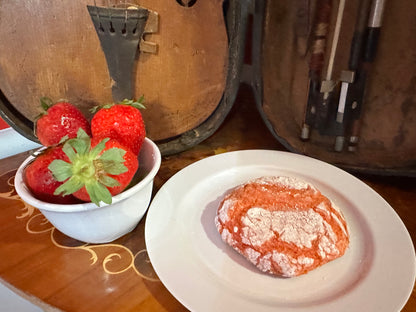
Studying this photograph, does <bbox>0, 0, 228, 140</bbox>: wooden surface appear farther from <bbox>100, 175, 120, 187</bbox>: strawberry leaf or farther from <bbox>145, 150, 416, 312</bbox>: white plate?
<bbox>100, 175, 120, 187</bbox>: strawberry leaf

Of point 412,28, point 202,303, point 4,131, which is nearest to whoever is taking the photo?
point 202,303

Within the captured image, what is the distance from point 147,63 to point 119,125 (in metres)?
0.19

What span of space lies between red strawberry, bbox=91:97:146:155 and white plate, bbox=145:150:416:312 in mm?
108

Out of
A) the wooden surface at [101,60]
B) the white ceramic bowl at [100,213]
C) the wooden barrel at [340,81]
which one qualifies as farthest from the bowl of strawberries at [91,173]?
the wooden barrel at [340,81]

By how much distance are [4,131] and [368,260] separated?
0.79m

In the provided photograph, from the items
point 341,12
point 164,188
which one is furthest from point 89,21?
point 341,12

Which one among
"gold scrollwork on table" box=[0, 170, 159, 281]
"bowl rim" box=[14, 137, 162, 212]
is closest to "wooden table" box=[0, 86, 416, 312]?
"gold scrollwork on table" box=[0, 170, 159, 281]

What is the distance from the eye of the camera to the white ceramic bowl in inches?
17.2

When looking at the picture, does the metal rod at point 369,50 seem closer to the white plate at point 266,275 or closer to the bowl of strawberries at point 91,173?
the white plate at point 266,275

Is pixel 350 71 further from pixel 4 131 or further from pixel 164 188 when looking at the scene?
pixel 4 131

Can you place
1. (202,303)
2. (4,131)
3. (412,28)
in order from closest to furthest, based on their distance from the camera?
1. (202,303)
2. (412,28)
3. (4,131)

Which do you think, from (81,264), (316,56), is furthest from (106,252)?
(316,56)

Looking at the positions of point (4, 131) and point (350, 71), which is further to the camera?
point (4, 131)

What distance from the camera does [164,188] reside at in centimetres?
58
